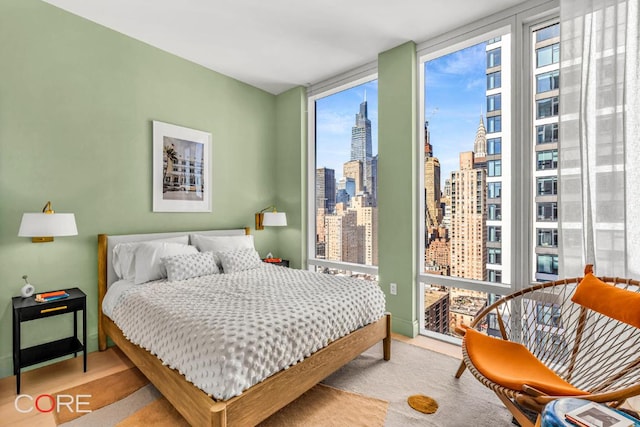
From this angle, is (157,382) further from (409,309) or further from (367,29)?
(367,29)

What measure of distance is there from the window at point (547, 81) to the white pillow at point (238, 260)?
3005 mm

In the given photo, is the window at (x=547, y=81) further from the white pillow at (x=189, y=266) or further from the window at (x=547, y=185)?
the white pillow at (x=189, y=266)

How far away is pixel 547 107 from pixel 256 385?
2945 millimetres

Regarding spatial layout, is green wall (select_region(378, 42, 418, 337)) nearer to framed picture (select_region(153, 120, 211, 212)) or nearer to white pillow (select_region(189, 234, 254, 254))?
white pillow (select_region(189, 234, 254, 254))

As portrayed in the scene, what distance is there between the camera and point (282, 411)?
Result: 1939mm

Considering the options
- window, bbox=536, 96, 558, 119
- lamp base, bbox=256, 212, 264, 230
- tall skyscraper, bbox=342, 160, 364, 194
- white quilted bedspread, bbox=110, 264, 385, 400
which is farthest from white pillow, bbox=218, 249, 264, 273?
window, bbox=536, 96, 558, 119

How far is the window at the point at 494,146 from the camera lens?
9.19 feet

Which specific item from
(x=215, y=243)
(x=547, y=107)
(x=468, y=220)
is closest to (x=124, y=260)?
(x=215, y=243)

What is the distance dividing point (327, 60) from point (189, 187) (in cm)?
210

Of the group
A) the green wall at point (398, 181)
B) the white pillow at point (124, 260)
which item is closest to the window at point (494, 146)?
the green wall at point (398, 181)

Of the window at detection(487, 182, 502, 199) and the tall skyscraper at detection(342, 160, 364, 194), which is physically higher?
the tall skyscraper at detection(342, 160, 364, 194)

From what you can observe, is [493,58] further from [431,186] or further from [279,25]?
[279,25]

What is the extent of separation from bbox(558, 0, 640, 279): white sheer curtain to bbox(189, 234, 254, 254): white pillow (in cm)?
289

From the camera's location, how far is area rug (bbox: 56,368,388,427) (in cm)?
184
